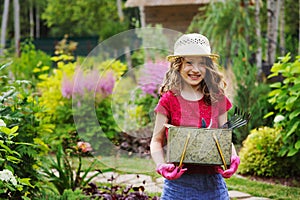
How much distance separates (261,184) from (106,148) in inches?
62.1

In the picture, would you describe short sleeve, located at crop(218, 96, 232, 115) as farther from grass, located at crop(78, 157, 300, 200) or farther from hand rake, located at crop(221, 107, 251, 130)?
grass, located at crop(78, 157, 300, 200)

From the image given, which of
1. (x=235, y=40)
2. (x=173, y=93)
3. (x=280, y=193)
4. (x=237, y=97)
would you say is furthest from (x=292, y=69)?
(x=235, y=40)

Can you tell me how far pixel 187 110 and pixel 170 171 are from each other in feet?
1.14

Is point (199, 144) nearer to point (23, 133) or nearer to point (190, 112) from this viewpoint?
point (190, 112)

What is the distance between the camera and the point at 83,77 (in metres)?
6.32

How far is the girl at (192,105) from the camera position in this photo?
2564mm

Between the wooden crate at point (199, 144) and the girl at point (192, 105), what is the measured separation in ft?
0.45

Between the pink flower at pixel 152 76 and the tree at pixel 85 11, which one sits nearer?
the pink flower at pixel 152 76

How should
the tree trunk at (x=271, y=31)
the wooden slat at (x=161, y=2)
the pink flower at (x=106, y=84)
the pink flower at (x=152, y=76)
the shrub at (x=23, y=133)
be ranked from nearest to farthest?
1. the shrub at (x=23, y=133)
2. the pink flower at (x=152, y=76)
3. the pink flower at (x=106, y=84)
4. the tree trunk at (x=271, y=31)
5. the wooden slat at (x=161, y=2)

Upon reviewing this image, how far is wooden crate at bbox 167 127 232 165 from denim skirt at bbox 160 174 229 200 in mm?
198

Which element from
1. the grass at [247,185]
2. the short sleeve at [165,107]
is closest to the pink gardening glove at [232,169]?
the short sleeve at [165,107]

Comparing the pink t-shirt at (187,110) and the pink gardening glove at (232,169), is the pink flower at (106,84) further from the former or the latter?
the pink gardening glove at (232,169)

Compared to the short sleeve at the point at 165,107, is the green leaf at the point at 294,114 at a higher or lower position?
lower

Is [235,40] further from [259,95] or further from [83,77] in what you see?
[83,77]
